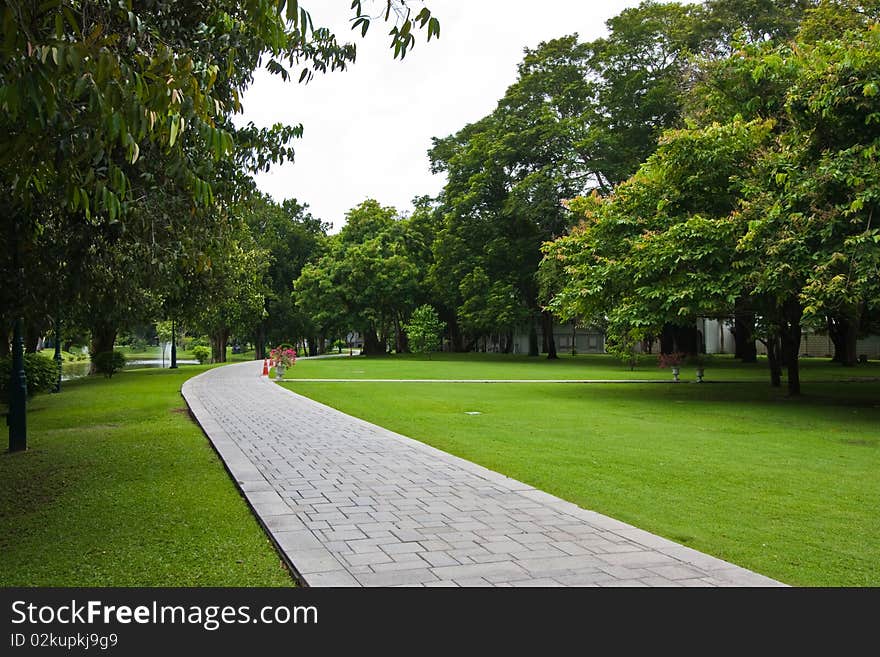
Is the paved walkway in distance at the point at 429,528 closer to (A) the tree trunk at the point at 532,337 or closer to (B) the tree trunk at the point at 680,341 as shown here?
(B) the tree trunk at the point at 680,341

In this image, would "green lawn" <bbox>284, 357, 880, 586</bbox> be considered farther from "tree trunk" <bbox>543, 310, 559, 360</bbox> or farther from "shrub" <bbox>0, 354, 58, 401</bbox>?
"tree trunk" <bbox>543, 310, 559, 360</bbox>

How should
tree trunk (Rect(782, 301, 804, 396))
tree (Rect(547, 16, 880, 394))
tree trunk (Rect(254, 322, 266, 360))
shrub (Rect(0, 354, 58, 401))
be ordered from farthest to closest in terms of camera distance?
1. tree trunk (Rect(254, 322, 266, 360))
2. tree trunk (Rect(782, 301, 804, 396))
3. shrub (Rect(0, 354, 58, 401))
4. tree (Rect(547, 16, 880, 394))

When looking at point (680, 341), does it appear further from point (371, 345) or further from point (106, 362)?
point (106, 362)

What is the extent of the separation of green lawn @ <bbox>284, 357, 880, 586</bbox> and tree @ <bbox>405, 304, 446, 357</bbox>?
25.7 meters

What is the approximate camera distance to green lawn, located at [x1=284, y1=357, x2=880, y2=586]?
520 cm

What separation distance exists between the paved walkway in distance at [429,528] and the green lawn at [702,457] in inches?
19.4

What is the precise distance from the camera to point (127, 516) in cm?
595

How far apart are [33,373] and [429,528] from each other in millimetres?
14659

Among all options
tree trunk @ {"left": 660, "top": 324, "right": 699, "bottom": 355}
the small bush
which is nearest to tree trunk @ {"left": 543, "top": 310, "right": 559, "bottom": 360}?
tree trunk @ {"left": 660, "top": 324, "right": 699, "bottom": 355}

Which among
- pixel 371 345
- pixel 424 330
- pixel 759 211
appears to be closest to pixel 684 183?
pixel 759 211

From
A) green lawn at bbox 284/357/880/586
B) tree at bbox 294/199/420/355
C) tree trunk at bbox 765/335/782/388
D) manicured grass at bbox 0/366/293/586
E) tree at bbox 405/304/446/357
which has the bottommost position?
green lawn at bbox 284/357/880/586

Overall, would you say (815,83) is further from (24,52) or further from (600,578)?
(24,52)

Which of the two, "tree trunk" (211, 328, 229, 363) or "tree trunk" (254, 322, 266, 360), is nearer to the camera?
"tree trunk" (211, 328, 229, 363)

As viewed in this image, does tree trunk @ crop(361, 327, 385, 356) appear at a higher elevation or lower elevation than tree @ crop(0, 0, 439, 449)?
lower
